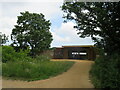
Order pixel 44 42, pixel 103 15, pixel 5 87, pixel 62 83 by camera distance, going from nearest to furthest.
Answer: pixel 5 87, pixel 62 83, pixel 103 15, pixel 44 42

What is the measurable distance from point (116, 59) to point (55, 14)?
271 inches

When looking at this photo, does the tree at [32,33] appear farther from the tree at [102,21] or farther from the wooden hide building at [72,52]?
the tree at [102,21]

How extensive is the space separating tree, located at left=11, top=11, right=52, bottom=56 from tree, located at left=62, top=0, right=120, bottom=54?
39.4 ft

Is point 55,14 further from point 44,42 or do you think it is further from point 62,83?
point 44,42

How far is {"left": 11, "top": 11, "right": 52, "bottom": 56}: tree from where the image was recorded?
21969 millimetres

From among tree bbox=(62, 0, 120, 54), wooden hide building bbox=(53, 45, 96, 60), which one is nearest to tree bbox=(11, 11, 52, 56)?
wooden hide building bbox=(53, 45, 96, 60)

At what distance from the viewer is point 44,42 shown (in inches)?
867

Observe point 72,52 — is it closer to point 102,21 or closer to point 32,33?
point 32,33

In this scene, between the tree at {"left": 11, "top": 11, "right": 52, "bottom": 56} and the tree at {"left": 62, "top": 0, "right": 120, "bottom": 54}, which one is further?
the tree at {"left": 11, "top": 11, "right": 52, "bottom": 56}

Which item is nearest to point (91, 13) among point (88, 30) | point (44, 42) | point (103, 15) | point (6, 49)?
point (88, 30)

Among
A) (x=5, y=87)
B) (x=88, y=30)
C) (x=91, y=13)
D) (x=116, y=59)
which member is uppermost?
(x=91, y=13)

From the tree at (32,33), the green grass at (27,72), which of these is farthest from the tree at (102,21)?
the tree at (32,33)

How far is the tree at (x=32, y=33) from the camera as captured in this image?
72.1ft

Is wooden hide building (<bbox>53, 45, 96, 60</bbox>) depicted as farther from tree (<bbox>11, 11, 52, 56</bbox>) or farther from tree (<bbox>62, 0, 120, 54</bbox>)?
tree (<bbox>62, 0, 120, 54</bbox>)
